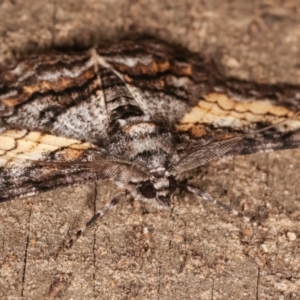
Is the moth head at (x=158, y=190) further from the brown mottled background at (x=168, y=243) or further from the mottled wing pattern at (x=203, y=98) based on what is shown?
the mottled wing pattern at (x=203, y=98)

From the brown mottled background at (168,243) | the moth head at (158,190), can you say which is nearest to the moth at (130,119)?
the moth head at (158,190)

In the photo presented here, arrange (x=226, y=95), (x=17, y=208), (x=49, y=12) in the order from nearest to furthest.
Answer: (x=17, y=208) < (x=226, y=95) < (x=49, y=12)

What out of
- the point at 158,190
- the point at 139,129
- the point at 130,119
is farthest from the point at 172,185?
the point at 130,119

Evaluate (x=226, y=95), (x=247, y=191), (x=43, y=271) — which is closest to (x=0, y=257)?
(x=43, y=271)

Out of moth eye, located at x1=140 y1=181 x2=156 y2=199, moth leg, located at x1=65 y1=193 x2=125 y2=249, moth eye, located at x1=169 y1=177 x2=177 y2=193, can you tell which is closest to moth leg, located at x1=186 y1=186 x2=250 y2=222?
moth eye, located at x1=169 y1=177 x2=177 y2=193

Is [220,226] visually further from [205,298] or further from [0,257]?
[0,257]

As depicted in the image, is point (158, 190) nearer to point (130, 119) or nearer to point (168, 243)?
point (168, 243)

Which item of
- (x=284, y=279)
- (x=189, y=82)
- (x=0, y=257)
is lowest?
(x=284, y=279)

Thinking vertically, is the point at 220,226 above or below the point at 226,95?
below
